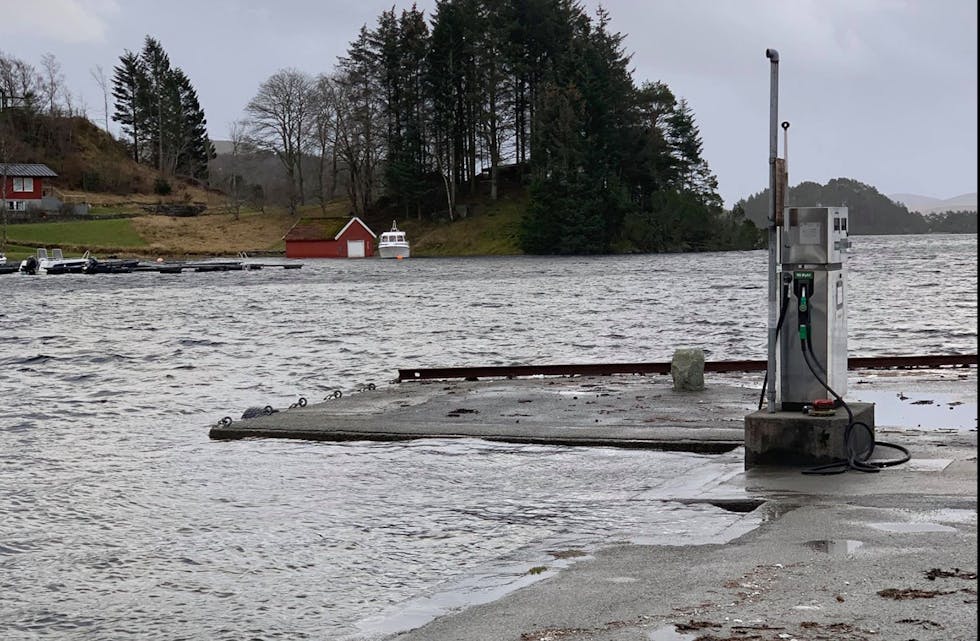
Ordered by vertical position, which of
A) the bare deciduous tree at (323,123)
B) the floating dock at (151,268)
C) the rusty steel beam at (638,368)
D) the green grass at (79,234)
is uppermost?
the bare deciduous tree at (323,123)

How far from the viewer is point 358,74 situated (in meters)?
126

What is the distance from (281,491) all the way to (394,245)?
100528 millimetres

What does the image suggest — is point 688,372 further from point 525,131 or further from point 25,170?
point 25,170

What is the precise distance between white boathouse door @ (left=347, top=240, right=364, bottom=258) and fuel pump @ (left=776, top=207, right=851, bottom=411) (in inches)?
4358

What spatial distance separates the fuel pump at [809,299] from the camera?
1247cm

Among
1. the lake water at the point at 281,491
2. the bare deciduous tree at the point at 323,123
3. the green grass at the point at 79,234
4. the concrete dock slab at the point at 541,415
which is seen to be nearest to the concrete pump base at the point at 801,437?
the lake water at the point at 281,491

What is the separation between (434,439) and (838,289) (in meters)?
5.63

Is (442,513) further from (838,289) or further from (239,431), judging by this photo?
(239,431)

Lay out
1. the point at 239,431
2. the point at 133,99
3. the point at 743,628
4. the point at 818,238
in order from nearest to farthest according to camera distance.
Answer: the point at 743,628 → the point at 818,238 → the point at 239,431 → the point at 133,99

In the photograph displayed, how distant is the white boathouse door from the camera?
123m

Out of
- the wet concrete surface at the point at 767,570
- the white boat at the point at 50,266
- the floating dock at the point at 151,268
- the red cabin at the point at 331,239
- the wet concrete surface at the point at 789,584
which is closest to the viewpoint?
the wet concrete surface at the point at 789,584

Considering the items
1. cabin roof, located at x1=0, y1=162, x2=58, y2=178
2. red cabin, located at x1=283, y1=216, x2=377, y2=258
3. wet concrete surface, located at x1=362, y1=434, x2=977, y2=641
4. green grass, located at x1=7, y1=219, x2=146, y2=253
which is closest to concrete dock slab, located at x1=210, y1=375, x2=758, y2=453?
wet concrete surface, located at x1=362, y1=434, x2=977, y2=641

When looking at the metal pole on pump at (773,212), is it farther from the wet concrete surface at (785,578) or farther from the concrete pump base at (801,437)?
the wet concrete surface at (785,578)

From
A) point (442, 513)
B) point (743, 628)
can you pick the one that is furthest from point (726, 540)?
point (442, 513)
